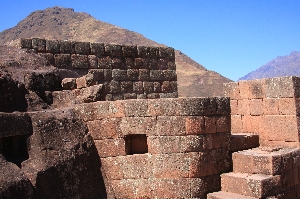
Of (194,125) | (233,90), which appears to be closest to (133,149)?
(194,125)

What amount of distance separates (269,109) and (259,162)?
6.74 feet

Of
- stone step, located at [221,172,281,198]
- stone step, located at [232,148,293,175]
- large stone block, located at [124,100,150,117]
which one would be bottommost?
stone step, located at [221,172,281,198]

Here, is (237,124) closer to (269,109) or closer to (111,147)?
(269,109)

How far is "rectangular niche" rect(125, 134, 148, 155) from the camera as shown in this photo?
7.28 metres

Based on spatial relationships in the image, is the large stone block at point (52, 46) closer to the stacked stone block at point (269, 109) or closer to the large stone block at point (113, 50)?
the large stone block at point (113, 50)

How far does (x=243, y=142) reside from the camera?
812 cm

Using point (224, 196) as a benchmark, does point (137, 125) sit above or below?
above

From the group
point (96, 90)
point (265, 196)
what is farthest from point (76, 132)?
point (265, 196)

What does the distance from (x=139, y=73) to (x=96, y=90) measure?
3.72m

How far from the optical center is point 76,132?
23.2ft

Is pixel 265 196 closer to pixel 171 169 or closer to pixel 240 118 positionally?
pixel 171 169

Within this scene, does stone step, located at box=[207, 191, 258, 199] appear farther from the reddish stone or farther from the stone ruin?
the reddish stone

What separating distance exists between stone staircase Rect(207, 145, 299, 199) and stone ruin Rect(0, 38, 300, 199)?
2 centimetres

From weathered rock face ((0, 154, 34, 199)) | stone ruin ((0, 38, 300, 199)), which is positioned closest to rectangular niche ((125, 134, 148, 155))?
stone ruin ((0, 38, 300, 199))
